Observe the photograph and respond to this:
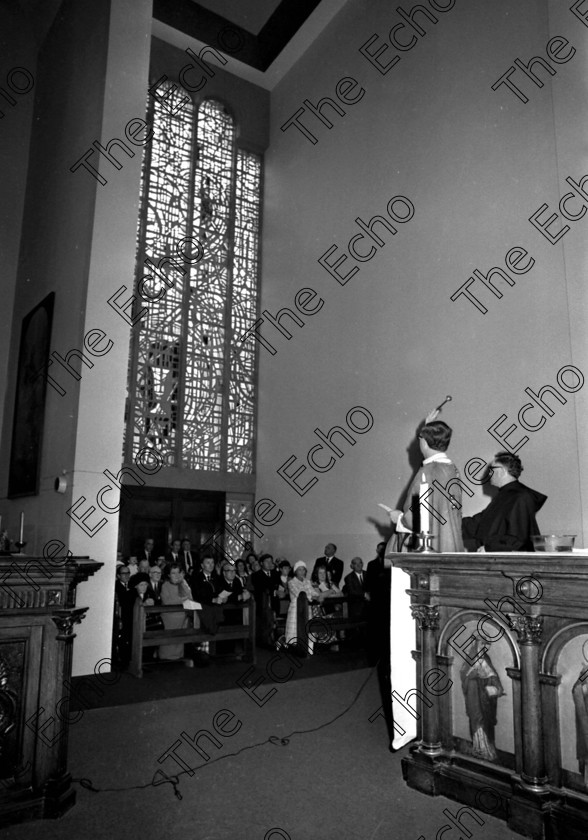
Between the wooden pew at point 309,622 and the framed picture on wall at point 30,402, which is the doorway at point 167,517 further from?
the wooden pew at point 309,622

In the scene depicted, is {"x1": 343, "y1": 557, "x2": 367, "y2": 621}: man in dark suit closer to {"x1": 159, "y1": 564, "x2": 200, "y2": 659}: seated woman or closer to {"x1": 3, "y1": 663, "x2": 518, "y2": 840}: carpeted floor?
{"x1": 159, "y1": 564, "x2": 200, "y2": 659}: seated woman

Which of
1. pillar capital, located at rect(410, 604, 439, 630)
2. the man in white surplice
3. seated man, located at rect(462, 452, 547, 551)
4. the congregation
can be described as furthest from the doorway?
pillar capital, located at rect(410, 604, 439, 630)

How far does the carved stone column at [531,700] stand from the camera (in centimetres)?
284

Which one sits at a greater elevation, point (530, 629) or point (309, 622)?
point (530, 629)

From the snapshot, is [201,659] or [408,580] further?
[201,659]

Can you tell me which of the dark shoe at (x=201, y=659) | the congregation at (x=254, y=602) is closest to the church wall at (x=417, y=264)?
the congregation at (x=254, y=602)

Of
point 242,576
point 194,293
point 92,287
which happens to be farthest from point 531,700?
point 194,293

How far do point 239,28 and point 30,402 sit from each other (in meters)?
9.92

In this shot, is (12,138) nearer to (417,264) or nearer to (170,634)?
(417,264)

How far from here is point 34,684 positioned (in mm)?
3055

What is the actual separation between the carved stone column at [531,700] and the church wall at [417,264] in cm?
426

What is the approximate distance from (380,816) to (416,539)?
155cm

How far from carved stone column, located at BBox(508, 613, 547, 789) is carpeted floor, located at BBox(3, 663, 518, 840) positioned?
12.0 inches

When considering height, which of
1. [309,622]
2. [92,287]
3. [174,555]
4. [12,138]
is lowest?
[309,622]
